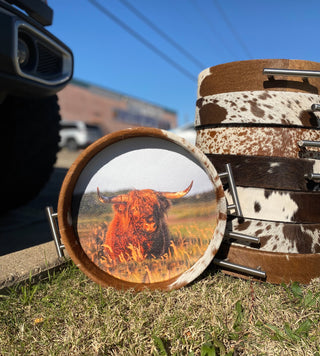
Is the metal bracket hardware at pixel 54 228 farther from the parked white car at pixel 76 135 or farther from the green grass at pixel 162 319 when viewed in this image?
the parked white car at pixel 76 135

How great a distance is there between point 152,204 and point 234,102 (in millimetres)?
551

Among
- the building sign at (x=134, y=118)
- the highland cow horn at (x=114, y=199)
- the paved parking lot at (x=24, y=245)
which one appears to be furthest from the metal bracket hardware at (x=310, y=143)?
the building sign at (x=134, y=118)

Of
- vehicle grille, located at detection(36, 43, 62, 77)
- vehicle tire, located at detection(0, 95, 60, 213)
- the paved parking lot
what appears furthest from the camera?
vehicle tire, located at detection(0, 95, 60, 213)

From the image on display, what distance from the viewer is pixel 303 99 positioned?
1.26 m

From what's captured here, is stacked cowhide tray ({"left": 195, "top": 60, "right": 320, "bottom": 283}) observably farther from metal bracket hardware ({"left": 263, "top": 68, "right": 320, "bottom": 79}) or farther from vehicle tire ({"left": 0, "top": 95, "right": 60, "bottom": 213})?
vehicle tire ({"left": 0, "top": 95, "right": 60, "bottom": 213})

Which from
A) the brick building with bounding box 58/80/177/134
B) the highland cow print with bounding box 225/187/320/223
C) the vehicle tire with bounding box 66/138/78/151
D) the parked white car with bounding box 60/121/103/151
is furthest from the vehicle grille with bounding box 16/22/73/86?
the brick building with bounding box 58/80/177/134

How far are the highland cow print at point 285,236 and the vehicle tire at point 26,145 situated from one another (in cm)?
144

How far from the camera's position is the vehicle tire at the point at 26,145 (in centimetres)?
186

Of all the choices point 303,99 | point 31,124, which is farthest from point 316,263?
point 31,124

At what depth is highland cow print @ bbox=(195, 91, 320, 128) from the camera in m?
1.25

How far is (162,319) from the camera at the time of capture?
1044 mm

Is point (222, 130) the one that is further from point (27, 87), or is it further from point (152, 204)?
point (27, 87)

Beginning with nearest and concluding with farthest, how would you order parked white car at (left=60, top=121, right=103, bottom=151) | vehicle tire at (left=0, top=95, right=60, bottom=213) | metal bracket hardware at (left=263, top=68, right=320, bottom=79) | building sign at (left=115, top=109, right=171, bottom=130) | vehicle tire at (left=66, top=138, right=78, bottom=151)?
1. metal bracket hardware at (left=263, top=68, right=320, bottom=79)
2. vehicle tire at (left=0, top=95, right=60, bottom=213)
3. parked white car at (left=60, top=121, right=103, bottom=151)
4. vehicle tire at (left=66, top=138, right=78, bottom=151)
5. building sign at (left=115, top=109, right=171, bottom=130)

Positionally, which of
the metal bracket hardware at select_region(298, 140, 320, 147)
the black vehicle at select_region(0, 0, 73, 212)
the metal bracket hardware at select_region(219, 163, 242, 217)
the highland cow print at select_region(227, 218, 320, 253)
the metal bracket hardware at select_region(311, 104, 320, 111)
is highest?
the black vehicle at select_region(0, 0, 73, 212)
